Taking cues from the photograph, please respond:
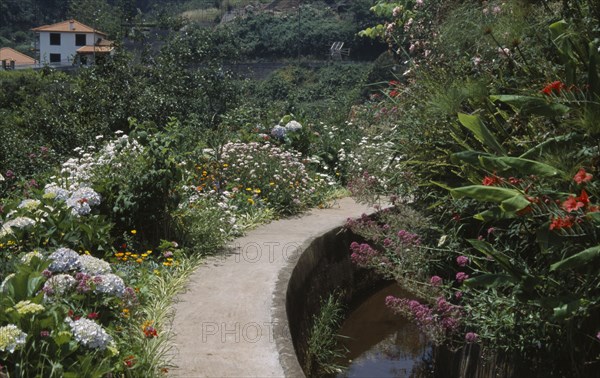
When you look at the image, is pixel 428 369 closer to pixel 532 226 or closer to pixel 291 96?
pixel 532 226

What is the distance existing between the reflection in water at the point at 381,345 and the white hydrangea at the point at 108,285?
112 inches

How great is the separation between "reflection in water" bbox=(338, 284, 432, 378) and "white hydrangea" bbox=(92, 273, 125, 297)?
2.84m

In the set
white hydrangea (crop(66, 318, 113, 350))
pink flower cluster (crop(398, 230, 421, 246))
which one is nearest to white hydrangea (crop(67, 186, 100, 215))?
white hydrangea (crop(66, 318, 113, 350))

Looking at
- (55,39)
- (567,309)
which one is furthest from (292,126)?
(55,39)

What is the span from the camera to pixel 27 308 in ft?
14.5

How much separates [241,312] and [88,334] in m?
2.14

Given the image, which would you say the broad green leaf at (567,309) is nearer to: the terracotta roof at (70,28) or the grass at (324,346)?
the grass at (324,346)

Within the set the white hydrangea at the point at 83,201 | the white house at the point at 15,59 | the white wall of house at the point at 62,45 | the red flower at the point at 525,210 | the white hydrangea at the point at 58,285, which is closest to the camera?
the red flower at the point at 525,210

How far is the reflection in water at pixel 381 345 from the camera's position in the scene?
768 centimetres

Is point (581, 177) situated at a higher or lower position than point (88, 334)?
higher

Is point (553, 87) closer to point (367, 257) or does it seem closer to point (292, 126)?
point (367, 257)

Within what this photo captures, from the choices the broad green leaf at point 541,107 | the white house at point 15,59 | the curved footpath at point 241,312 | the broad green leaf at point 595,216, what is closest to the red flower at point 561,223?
the broad green leaf at point 595,216

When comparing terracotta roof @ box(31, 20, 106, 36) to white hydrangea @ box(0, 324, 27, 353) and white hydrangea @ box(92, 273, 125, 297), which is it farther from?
white hydrangea @ box(0, 324, 27, 353)

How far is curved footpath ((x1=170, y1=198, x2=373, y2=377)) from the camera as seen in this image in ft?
18.2
